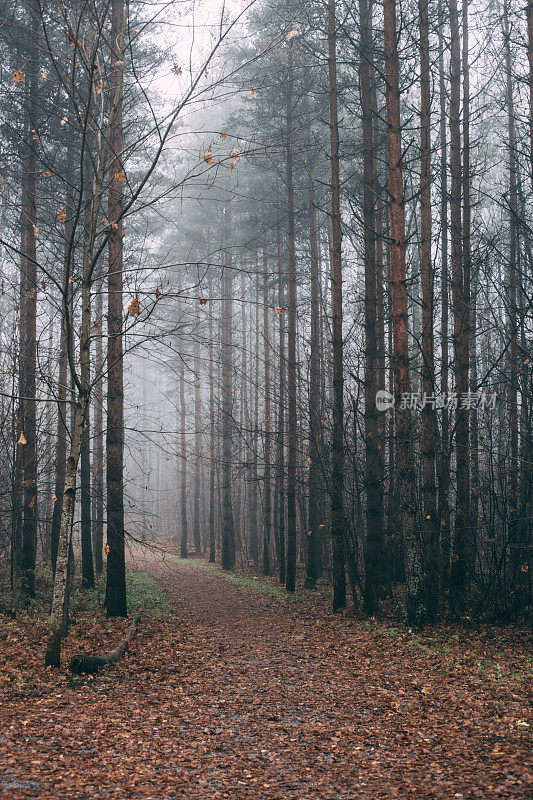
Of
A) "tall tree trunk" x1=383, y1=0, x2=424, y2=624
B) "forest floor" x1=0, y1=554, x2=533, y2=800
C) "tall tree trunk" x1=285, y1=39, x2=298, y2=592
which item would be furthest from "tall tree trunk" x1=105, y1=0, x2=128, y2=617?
"tall tree trunk" x1=383, y1=0, x2=424, y2=624

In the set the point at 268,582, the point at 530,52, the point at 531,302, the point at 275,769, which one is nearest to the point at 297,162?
the point at 530,52

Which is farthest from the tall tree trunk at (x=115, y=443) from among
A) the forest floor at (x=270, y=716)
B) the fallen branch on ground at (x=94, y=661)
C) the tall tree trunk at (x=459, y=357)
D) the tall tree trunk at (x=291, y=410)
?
the tall tree trunk at (x=459, y=357)

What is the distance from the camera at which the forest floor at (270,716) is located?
167 inches

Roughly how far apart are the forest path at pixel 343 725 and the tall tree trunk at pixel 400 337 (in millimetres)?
1236

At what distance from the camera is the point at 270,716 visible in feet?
18.9

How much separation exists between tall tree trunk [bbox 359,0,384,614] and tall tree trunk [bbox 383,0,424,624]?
703 mm

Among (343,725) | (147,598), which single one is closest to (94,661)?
(343,725)

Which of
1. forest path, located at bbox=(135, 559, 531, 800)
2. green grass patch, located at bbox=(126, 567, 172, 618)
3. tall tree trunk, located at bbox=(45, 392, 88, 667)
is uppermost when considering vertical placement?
tall tree trunk, located at bbox=(45, 392, 88, 667)

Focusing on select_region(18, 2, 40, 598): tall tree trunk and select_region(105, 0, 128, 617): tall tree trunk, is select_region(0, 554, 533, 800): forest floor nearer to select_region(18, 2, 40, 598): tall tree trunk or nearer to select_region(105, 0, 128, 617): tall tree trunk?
select_region(105, 0, 128, 617): tall tree trunk

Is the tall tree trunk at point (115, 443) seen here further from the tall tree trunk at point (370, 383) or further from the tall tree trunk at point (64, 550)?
the tall tree trunk at point (370, 383)

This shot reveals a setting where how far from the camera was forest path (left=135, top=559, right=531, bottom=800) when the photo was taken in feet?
14.0

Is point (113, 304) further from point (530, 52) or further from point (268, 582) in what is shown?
point (268, 582)

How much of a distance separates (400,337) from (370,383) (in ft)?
6.56

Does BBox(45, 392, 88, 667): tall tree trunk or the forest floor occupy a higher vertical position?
BBox(45, 392, 88, 667): tall tree trunk
